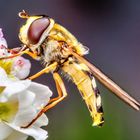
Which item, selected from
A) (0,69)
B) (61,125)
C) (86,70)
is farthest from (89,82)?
(61,125)

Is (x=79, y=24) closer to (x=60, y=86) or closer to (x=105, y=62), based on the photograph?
(x=105, y=62)

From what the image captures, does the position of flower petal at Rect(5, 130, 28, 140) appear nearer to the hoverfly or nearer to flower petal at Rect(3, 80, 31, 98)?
flower petal at Rect(3, 80, 31, 98)

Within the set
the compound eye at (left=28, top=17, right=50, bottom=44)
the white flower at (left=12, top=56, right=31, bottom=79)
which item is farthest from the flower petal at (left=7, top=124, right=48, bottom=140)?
the compound eye at (left=28, top=17, right=50, bottom=44)

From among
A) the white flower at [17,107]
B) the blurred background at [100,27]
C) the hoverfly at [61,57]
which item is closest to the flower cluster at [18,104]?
the white flower at [17,107]

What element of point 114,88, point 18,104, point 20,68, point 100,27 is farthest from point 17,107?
point 100,27

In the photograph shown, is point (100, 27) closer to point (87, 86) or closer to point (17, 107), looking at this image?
point (87, 86)

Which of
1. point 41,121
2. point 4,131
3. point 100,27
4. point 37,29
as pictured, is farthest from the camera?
point 100,27

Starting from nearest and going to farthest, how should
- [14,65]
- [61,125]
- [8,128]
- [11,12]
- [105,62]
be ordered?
[8,128] < [14,65] < [61,125] < [105,62] < [11,12]
